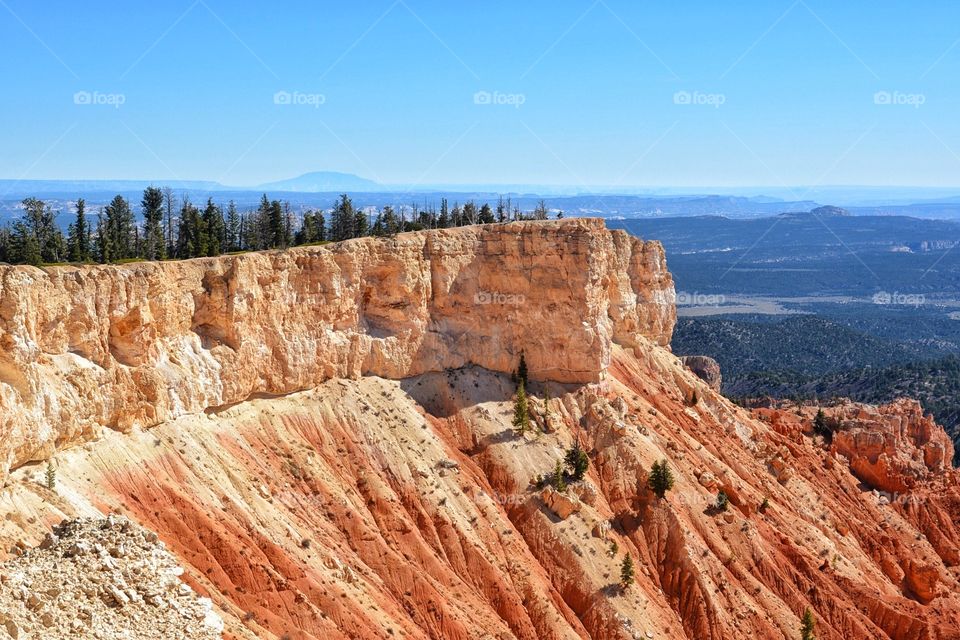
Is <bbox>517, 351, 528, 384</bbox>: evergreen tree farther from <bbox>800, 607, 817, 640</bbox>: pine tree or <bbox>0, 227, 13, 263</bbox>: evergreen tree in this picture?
<bbox>0, 227, 13, 263</bbox>: evergreen tree

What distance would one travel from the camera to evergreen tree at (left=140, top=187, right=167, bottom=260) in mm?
72250

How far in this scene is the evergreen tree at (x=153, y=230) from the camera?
237 feet

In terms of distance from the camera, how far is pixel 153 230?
7356cm

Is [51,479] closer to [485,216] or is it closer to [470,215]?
[485,216]

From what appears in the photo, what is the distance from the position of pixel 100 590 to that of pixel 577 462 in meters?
37.4

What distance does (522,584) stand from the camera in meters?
64.4

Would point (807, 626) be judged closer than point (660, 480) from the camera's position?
Yes

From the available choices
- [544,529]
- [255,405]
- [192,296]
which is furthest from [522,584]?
[192,296]

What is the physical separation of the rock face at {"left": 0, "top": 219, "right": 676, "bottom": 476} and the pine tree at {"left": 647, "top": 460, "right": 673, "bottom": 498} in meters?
11.0

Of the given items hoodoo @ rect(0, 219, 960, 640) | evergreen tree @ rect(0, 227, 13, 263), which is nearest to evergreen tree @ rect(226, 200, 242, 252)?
hoodoo @ rect(0, 219, 960, 640)

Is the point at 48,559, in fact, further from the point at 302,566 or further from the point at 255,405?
the point at 255,405

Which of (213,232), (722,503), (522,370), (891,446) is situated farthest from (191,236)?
(891,446)

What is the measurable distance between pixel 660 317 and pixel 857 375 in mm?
64889

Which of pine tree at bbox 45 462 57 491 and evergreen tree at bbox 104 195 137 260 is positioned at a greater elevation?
evergreen tree at bbox 104 195 137 260
